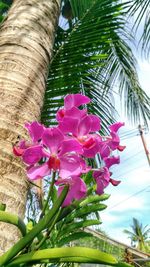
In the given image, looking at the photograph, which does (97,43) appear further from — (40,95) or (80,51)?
(40,95)

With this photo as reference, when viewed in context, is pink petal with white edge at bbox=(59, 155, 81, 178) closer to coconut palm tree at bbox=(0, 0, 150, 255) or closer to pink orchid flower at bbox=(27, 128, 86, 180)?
pink orchid flower at bbox=(27, 128, 86, 180)

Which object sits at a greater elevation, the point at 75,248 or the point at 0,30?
the point at 0,30

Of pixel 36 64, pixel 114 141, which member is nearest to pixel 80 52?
pixel 36 64

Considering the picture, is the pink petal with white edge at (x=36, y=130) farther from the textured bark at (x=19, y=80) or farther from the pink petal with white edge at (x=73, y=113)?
the textured bark at (x=19, y=80)

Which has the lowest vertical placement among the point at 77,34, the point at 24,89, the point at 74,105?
the point at 74,105

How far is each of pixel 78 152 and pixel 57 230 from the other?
0.25 metres

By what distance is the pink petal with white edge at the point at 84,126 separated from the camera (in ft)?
1.88

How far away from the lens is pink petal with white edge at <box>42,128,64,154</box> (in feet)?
1.77

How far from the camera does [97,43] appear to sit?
7.00ft

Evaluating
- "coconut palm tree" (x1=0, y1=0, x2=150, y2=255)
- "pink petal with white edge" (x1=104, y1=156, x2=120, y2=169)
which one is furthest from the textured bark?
"pink petal with white edge" (x1=104, y1=156, x2=120, y2=169)

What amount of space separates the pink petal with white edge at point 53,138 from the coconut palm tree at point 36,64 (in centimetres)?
30

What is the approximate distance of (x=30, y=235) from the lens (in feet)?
1.78

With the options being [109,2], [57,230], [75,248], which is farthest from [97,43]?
[75,248]

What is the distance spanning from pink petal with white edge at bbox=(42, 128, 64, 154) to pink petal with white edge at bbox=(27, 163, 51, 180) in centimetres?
3
